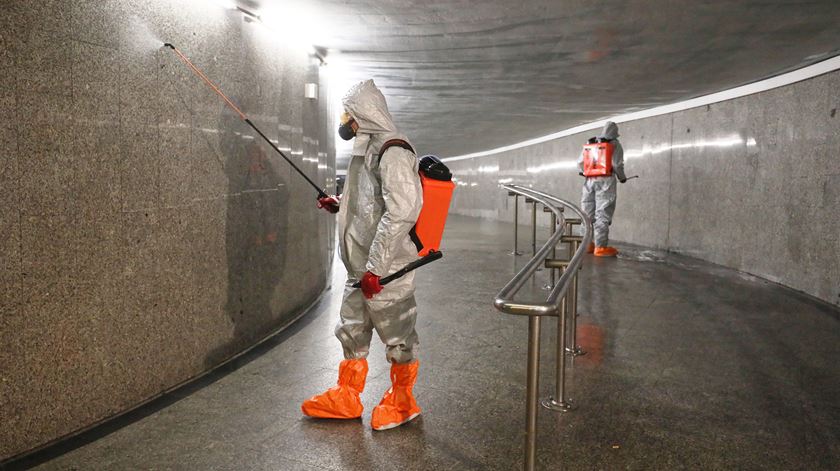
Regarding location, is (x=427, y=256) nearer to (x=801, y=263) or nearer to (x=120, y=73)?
(x=120, y=73)

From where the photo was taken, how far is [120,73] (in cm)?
294

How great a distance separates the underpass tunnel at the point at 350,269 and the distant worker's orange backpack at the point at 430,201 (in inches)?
0.8

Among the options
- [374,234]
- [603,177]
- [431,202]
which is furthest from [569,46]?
[603,177]

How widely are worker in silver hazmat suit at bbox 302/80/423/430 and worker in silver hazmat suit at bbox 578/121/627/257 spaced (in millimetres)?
6759

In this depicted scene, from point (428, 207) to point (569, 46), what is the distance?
336cm

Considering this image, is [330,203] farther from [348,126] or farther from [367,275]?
[367,275]

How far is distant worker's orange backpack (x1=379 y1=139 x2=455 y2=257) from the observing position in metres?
3.00

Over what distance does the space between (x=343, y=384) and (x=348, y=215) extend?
0.93 m

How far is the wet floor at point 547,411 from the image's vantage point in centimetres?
270

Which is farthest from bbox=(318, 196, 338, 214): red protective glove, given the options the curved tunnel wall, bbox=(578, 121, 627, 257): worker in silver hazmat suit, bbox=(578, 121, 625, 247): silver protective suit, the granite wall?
bbox=(578, 121, 625, 247): silver protective suit

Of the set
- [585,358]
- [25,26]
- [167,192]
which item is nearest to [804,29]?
[585,358]

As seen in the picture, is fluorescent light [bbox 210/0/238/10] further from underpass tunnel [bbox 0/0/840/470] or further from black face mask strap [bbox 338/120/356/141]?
black face mask strap [bbox 338/120/356/141]

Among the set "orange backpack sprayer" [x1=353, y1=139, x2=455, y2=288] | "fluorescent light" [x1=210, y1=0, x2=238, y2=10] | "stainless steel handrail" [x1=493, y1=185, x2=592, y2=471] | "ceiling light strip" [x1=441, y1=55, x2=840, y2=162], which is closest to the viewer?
"stainless steel handrail" [x1=493, y1=185, x2=592, y2=471]

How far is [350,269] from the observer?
3107mm
